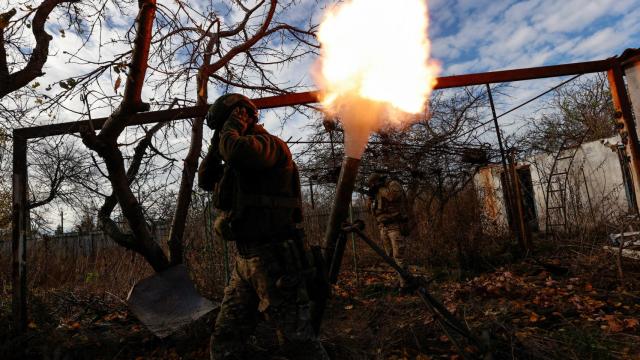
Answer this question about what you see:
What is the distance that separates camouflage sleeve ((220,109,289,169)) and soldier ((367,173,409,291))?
514 cm

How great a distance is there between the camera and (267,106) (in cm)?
437

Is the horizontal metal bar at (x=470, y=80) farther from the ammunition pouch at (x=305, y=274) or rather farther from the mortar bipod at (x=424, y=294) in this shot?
the ammunition pouch at (x=305, y=274)

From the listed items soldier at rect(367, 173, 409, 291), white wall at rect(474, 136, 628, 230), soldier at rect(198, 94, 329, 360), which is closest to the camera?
soldier at rect(198, 94, 329, 360)

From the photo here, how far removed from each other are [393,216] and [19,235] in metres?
5.86

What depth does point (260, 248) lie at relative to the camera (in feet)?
8.98

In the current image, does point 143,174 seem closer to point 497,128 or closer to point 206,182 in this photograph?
point 206,182

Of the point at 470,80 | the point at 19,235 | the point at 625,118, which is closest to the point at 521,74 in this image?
the point at 470,80

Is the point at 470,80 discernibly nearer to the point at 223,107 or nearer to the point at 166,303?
the point at 223,107

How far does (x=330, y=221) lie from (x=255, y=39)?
15.5ft

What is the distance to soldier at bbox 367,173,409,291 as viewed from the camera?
Result: 24.6 feet

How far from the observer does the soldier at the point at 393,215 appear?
24.6 feet

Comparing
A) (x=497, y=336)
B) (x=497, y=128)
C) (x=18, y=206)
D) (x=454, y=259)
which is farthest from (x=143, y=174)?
(x=454, y=259)

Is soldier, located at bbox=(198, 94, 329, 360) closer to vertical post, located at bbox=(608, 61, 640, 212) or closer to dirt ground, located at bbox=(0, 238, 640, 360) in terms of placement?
dirt ground, located at bbox=(0, 238, 640, 360)

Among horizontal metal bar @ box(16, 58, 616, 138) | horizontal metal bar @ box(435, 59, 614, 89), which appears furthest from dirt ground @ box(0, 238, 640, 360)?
horizontal metal bar @ box(435, 59, 614, 89)
